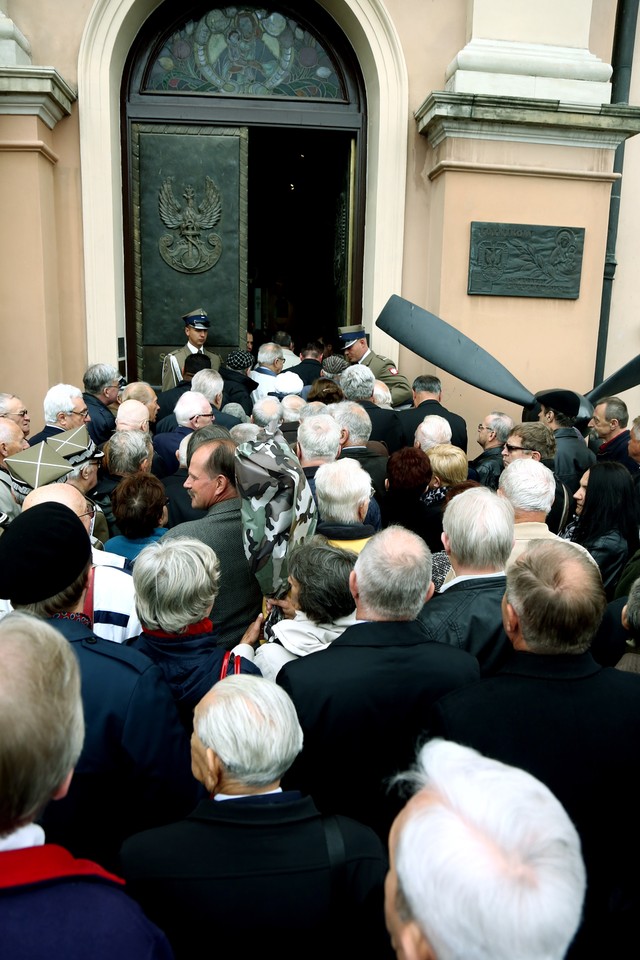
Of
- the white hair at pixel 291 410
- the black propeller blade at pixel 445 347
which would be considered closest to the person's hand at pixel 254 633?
the white hair at pixel 291 410

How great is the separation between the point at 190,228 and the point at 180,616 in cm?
619

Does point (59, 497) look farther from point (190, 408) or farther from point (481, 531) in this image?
point (190, 408)

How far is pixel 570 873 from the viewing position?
1020 mm

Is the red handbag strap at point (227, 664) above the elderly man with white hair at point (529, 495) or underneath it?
underneath

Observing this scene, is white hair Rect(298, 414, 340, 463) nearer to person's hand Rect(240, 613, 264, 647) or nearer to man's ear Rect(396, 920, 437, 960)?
person's hand Rect(240, 613, 264, 647)

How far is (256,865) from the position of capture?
1470 mm

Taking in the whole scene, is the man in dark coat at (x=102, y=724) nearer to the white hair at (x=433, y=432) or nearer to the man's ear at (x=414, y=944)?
the man's ear at (x=414, y=944)

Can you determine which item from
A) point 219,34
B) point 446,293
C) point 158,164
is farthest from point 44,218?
point 446,293

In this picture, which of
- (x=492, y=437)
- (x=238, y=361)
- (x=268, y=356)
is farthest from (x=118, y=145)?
(x=492, y=437)

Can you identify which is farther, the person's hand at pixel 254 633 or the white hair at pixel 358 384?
the white hair at pixel 358 384

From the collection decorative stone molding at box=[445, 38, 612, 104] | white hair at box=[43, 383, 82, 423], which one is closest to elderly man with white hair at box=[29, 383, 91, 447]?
white hair at box=[43, 383, 82, 423]

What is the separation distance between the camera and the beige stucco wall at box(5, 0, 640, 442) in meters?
6.74

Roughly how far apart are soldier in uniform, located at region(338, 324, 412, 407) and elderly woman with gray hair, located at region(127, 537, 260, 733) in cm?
486

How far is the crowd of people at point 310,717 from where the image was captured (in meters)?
1.11
